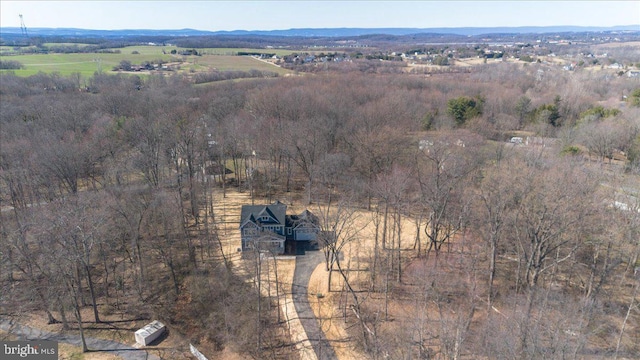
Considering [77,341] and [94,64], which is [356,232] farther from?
[94,64]

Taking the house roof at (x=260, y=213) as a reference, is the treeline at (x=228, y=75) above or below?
above

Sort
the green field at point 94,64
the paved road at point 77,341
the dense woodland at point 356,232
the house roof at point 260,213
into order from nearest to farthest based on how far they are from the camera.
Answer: the paved road at point 77,341
the dense woodland at point 356,232
the house roof at point 260,213
the green field at point 94,64

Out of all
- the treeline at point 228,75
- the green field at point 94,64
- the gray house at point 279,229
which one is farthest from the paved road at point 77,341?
the green field at point 94,64

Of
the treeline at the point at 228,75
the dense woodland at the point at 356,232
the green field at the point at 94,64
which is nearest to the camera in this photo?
the dense woodland at the point at 356,232

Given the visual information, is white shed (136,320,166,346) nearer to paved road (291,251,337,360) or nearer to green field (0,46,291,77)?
paved road (291,251,337,360)

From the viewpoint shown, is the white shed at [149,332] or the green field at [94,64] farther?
the green field at [94,64]

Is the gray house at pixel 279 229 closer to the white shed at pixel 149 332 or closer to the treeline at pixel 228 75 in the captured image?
the white shed at pixel 149 332

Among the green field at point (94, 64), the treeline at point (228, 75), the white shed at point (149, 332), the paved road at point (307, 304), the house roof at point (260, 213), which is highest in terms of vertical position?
the green field at point (94, 64)
